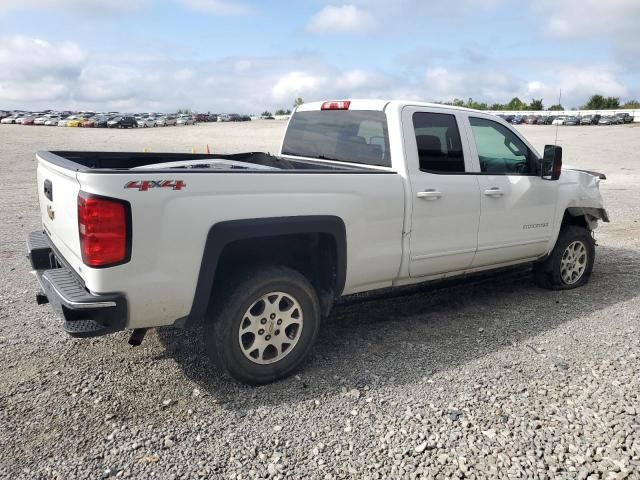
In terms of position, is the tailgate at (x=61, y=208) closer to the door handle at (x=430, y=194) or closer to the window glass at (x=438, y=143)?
the door handle at (x=430, y=194)

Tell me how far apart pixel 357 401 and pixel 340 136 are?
240 centimetres

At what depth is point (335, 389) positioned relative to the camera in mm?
3646

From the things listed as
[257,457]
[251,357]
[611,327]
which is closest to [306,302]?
[251,357]

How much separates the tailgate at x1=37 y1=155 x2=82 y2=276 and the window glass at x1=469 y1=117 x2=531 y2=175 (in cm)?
334

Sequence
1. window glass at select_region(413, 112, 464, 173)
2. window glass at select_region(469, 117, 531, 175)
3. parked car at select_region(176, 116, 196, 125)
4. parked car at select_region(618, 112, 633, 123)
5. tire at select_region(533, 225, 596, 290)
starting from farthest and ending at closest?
parked car at select_region(176, 116, 196, 125) < parked car at select_region(618, 112, 633, 123) < tire at select_region(533, 225, 596, 290) < window glass at select_region(469, 117, 531, 175) < window glass at select_region(413, 112, 464, 173)

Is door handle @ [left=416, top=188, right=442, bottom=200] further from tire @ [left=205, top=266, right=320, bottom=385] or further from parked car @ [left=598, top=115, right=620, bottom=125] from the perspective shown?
parked car @ [left=598, top=115, right=620, bottom=125]

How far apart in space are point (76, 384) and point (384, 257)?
7.61ft

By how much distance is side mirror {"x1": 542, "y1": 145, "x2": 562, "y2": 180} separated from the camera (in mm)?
5125

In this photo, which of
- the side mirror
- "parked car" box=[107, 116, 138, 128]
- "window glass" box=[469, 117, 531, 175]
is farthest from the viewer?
"parked car" box=[107, 116, 138, 128]

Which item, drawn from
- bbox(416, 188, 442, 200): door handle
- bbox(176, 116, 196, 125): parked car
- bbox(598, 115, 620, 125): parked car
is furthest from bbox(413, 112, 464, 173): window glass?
bbox(176, 116, 196, 125): parked car

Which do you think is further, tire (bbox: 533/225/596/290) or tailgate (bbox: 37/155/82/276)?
tire (bbox: 533/225/596/290)

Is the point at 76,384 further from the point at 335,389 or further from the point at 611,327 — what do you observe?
the point at 611,327

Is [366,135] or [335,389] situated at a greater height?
[366,135]

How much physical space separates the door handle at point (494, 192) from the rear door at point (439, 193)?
135 mm
